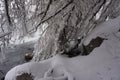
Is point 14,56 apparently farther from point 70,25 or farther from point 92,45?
point 92,45

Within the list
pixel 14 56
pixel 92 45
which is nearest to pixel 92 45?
pixel 92 45

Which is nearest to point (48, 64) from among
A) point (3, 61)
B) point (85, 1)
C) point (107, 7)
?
point (85, 1)

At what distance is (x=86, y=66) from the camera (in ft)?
15.8

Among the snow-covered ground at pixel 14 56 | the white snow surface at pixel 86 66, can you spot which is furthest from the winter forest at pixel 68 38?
the snow-covered ground at pixel 14 56

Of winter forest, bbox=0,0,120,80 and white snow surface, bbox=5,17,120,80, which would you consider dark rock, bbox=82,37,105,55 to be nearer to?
winter forest, bbox=0,0,120,80

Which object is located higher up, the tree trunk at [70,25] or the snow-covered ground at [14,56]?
the tree trunk at [70,25]

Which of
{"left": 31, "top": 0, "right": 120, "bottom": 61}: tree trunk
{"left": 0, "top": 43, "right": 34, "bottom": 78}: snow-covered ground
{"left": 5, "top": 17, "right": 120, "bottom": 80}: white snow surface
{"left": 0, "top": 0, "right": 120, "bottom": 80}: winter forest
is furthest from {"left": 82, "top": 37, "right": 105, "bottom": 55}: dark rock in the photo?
{"left": 0, "top": 43, "right": 34, "bottom": 78}: snow-covered ground

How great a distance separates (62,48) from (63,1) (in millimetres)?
1533

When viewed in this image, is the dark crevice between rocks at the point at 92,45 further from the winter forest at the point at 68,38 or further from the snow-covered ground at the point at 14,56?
the snow-covered ground at the point at 14,56

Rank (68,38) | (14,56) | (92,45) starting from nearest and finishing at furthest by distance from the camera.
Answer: (92,45), (68,38), (14,56)

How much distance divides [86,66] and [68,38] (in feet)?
4.48

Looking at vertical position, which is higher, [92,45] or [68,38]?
[68,38]

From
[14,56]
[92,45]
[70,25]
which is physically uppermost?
[70,25]

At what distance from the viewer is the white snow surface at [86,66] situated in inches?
178
